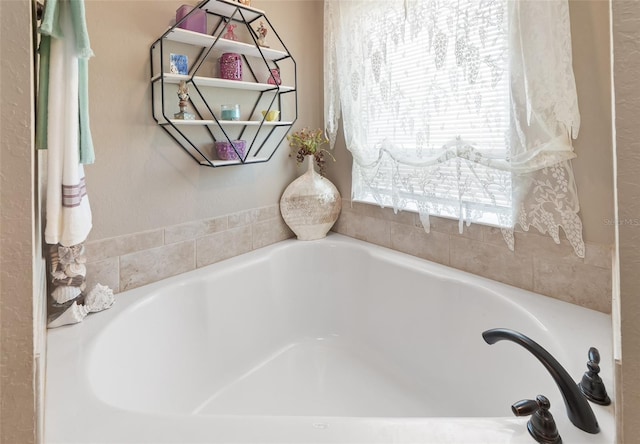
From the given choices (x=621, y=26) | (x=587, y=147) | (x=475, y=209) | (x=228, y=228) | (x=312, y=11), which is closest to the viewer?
(x=621, y=26)

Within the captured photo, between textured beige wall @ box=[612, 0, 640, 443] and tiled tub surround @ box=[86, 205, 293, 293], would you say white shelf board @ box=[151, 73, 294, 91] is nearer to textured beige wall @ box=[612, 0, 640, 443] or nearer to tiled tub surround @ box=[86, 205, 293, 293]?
tiled tub surround @ box=[86, 205, 293, 293]

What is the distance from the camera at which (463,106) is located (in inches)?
53.9

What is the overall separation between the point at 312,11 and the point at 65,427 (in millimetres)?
2208

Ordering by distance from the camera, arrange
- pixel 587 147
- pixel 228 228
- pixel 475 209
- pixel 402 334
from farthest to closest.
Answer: pixel 228 228
pixel 402 334
pixel 475 209
pixel 587 147

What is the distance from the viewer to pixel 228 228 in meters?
1.76

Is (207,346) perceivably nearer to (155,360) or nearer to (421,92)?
(155,360)

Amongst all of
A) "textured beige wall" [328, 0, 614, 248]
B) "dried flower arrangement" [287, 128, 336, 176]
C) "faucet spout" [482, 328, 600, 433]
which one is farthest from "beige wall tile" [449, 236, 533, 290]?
"dried flower arrangement" [287, 128, 336, 176]

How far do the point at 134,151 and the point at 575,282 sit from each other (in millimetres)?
1783

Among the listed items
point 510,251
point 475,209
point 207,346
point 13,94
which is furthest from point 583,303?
point 13,94

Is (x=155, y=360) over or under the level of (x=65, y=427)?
under

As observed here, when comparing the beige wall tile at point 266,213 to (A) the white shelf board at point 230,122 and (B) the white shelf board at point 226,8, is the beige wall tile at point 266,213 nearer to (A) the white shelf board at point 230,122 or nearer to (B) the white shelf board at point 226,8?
(A) the white shelf board at point 230,122

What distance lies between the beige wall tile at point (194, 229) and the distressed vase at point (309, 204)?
1.27ft

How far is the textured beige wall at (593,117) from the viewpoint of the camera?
1.12m

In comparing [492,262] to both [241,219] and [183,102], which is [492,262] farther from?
[183,102]
